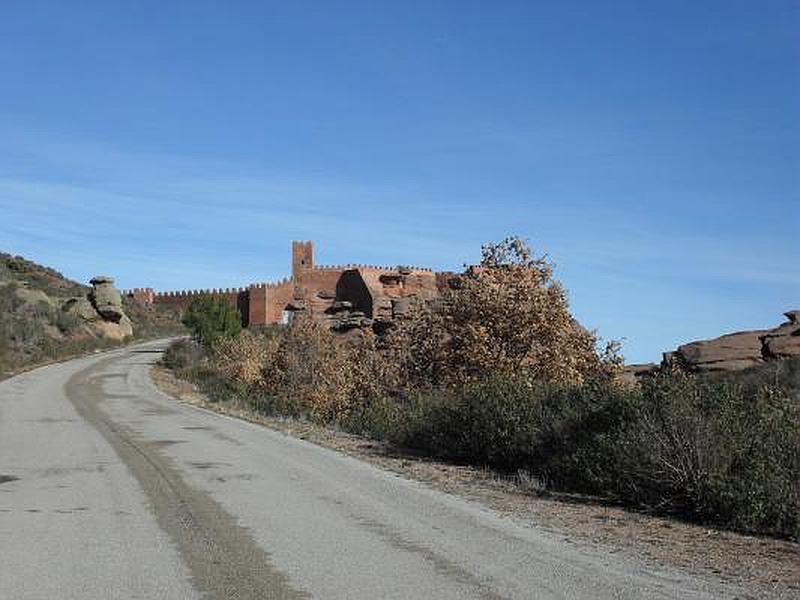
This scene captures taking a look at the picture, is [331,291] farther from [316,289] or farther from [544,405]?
[544,405]

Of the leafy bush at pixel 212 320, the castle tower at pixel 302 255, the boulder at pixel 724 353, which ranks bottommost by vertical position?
the boulder at pixel 724 353

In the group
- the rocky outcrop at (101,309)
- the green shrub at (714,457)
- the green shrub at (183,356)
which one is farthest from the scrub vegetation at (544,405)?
the rocky outcrop at (101,309)

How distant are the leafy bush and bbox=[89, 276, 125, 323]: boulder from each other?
16.8 m

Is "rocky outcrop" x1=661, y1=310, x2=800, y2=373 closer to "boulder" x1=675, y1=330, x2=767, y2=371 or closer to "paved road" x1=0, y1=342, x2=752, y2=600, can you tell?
"boulder" x1=675, y1=330, x2=767, y2=371

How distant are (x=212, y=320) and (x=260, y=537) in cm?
5258

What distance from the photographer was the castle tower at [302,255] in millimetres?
89500

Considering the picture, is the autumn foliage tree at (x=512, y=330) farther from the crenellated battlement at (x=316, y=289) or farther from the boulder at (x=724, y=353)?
the crenellated battlement at (x=316, y=289)

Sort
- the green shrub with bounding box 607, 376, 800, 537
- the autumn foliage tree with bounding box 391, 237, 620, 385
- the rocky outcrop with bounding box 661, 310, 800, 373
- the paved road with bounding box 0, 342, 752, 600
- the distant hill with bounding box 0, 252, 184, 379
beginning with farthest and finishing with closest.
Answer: the distant hill with bounding box 0, 252, 184, 379 < the rocky outcrop with bounding box 661, 310, 800, 373 < the autumn foliage tree with bounding box 391, 237, 620, 385 < the green shrub with bounding box 607, 376, 800, 537 < the paved road with bounding box 0, 342, 752, 600

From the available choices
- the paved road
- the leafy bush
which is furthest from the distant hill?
the paved road

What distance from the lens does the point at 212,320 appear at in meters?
60.0

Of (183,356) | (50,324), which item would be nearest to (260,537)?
(183,356)


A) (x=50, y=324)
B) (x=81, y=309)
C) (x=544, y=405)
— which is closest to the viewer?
(x=544, y=405)

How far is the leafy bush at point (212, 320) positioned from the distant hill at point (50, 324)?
880cm

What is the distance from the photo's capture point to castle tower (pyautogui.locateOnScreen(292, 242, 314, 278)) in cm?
8950
